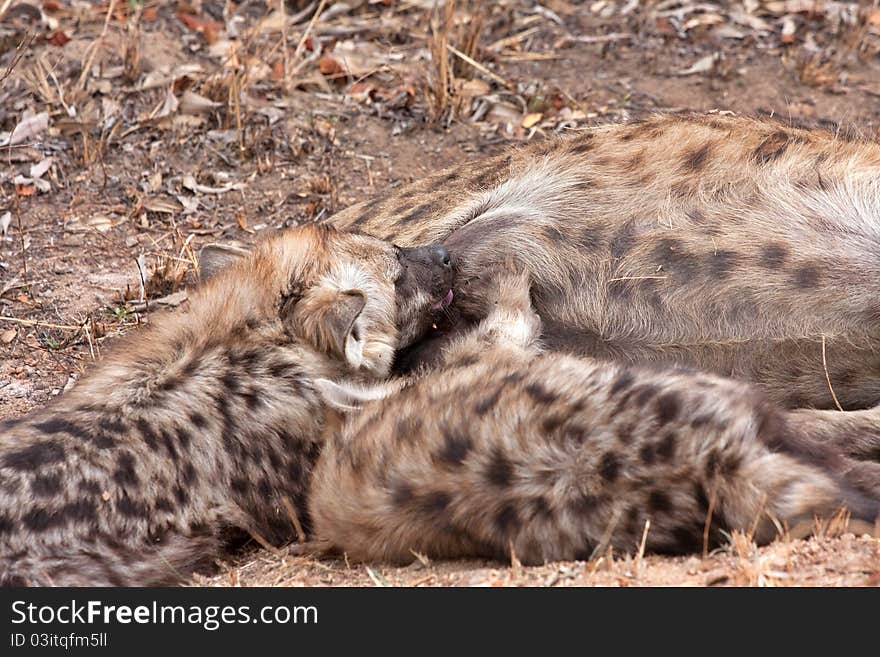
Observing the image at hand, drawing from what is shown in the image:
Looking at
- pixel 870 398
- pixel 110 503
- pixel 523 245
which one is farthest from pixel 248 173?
pixel 870 398

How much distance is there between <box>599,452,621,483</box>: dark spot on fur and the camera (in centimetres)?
328

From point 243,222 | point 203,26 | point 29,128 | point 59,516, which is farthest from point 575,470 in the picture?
point 203,26

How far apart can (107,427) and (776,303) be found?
6.80 feet

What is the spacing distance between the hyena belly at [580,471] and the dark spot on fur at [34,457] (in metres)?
0.83

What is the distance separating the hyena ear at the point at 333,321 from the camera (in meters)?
3.87

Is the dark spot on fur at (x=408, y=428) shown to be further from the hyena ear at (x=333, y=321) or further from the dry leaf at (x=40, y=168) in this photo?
the dry leaf at (x=40, y=168)

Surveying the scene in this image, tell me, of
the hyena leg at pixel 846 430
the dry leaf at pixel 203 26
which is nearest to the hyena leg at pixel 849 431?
the hyena leg at pixel 846 430

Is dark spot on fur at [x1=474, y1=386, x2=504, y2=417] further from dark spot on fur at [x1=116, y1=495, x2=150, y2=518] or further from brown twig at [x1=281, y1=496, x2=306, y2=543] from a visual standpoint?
dark spot on fur at [x1=116, y1=495, x2=150, y2=518]

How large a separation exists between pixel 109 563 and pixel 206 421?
0.50m

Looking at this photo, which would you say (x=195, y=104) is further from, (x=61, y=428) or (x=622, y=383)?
(x=622, y=383)

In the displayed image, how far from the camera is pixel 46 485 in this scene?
3697 millimetres

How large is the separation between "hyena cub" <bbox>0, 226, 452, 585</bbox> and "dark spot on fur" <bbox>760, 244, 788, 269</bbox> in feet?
3.32

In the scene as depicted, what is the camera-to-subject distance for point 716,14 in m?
7.68
